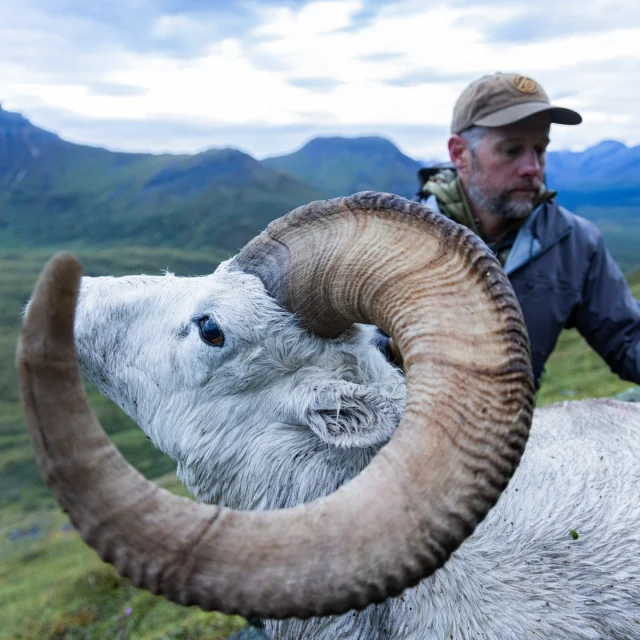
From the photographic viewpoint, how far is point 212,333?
3.96 m

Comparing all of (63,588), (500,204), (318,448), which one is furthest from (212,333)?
(63,588)

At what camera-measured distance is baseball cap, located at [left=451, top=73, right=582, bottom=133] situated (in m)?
6.76

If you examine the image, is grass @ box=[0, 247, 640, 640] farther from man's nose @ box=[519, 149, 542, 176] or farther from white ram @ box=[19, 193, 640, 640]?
man's nose @ box=[519, 149, 542, 176]

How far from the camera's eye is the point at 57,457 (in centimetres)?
252

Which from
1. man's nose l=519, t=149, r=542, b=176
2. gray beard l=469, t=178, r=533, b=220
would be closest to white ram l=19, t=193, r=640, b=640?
gray beard l=469, t=178, r=533, b=220

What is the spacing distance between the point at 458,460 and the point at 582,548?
198 centimetres

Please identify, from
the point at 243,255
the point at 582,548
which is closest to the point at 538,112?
the point at 243,255

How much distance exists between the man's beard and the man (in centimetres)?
1

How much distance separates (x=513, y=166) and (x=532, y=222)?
78 cm

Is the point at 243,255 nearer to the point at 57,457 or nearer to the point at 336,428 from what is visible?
the point at 336,428

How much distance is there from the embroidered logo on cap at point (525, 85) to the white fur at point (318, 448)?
4502 mm

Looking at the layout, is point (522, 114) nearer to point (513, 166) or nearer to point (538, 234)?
point (513, 166)

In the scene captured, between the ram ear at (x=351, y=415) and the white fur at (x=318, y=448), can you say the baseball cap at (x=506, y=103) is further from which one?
the ram ear at (x=351, y=415)

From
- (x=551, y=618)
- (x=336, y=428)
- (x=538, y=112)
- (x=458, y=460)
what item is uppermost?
(x=538, y=112)
